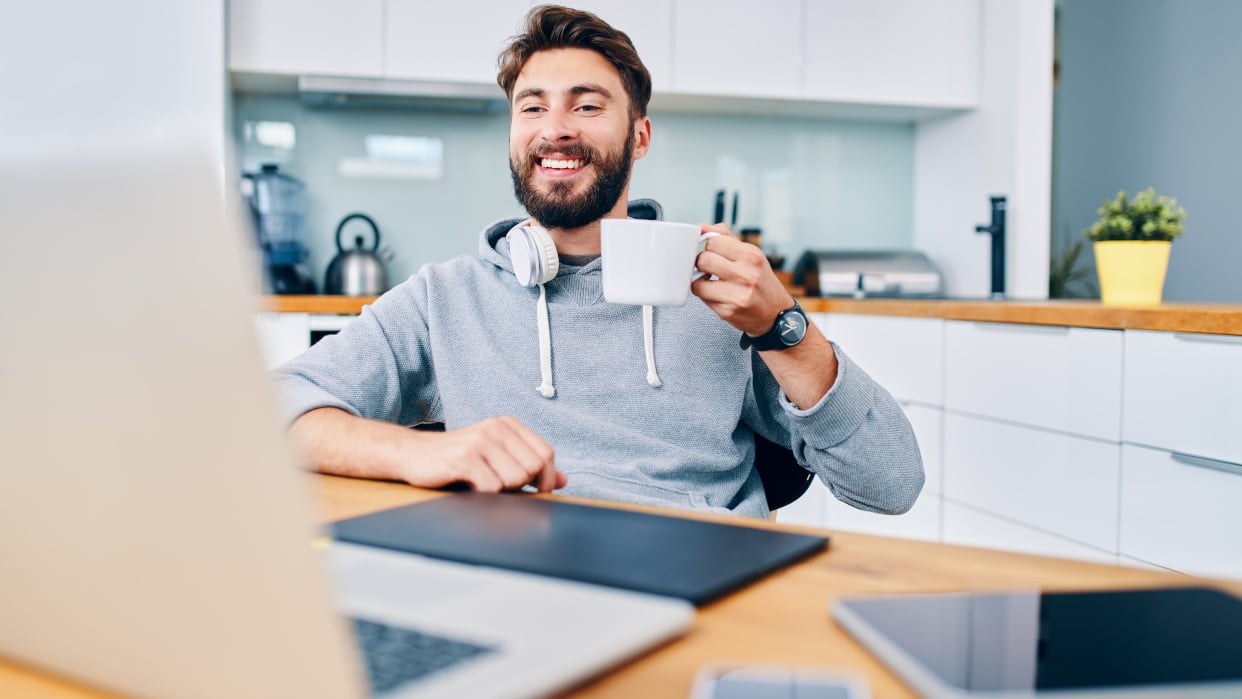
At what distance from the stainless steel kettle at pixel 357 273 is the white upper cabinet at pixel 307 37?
0.56 metres

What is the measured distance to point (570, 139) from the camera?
1.56 meters

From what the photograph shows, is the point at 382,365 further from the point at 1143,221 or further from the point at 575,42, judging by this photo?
the point at 1143,221

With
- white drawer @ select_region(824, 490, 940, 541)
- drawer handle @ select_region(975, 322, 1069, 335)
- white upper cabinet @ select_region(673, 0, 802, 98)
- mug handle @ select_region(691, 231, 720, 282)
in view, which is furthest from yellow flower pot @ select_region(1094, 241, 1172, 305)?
mug handle @ select_region(691, 231, 720, 282)

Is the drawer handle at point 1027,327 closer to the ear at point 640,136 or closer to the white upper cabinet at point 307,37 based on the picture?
the ear at point 640,136

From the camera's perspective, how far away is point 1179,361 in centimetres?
194

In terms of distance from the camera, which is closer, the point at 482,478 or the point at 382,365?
the point at 482,478

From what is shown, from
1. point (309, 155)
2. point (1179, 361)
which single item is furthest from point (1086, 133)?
A: point (309, 155)

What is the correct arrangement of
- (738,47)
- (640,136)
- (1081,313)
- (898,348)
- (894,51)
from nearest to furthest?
(640,136) → (1081,313) → (898,348) → (738,47) → (894,51)

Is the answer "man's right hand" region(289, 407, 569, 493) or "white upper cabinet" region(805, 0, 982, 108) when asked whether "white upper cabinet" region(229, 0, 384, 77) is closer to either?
"white upper cabinet" region(805, 0, 982, 108)

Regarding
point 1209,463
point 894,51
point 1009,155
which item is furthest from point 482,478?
point 894,51

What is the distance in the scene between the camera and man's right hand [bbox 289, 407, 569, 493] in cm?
86

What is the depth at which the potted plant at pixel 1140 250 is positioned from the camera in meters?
2.45

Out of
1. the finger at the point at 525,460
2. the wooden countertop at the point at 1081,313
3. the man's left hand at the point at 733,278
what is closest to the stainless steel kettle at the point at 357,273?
the wooden countertop at the point at 1081,313

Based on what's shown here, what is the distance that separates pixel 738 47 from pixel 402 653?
3216 millimetres
